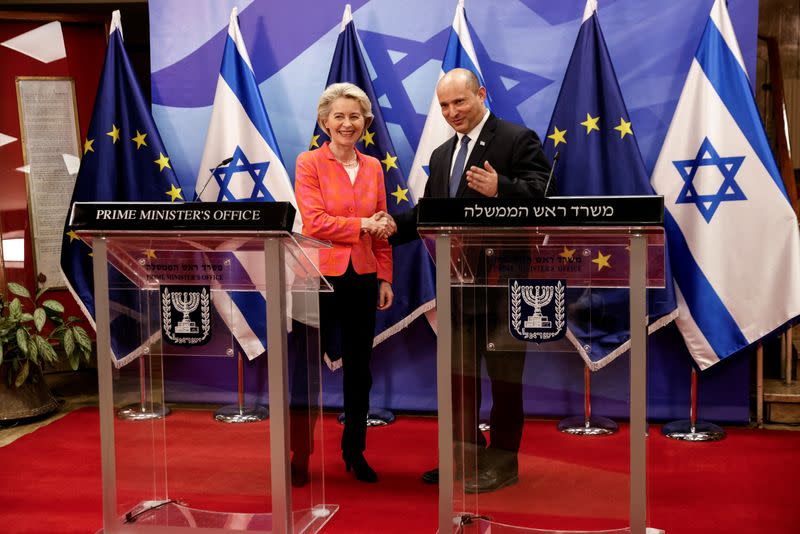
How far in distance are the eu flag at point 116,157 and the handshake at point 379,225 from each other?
1645 millimetres

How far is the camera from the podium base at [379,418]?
409cm

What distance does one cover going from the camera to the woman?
3.05 meters

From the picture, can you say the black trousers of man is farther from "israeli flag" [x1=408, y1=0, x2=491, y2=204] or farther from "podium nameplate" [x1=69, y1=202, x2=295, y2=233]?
"israeli flag" [x1=408, y1=0, x2=491, y2=204]

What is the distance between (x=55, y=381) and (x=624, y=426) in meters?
4.01

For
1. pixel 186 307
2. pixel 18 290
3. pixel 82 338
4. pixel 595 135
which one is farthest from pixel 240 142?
pixel 186 307

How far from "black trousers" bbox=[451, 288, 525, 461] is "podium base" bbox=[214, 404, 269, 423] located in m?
0.61

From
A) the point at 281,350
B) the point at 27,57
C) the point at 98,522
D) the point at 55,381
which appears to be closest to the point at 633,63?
the point at 281,350

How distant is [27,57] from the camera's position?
4707mm

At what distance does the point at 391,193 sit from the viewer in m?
4.04

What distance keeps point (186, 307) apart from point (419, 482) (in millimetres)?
1306

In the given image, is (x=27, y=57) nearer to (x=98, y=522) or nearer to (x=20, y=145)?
(x=20, y=145)

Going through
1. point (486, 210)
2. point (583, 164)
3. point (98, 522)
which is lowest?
point (98, 522)

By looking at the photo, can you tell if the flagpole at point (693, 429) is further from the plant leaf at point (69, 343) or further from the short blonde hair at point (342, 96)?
the plant leaf at point (69, 343)

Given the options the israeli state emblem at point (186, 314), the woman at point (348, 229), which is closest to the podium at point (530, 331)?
the israeli state emblem at point (186, 314)
